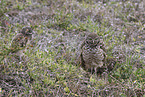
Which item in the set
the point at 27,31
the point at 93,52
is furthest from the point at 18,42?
the point at 93,52

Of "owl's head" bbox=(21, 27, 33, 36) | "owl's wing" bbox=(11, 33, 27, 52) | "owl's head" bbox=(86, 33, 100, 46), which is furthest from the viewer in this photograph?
"owl's head" bbox=(21, 27, 33, 36)

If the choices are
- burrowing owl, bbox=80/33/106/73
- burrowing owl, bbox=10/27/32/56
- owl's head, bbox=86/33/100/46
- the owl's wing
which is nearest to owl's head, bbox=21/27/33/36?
burrowing owl, bbox=10/27/32/56

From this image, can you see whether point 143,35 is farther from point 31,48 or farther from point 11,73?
point 11,73

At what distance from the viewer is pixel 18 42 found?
4082 mm

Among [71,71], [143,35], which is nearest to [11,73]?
[71,71]

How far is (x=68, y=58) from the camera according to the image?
3844mm

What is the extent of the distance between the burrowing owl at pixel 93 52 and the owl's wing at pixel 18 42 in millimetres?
1679

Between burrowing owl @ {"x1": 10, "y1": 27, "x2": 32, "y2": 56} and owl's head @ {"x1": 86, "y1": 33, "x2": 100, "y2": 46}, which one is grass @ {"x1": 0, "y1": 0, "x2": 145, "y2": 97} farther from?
owl's head @ {"x1": 86, "y1": 33, "x2": 100, "y2": 46}

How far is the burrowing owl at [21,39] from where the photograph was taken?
4016 mm

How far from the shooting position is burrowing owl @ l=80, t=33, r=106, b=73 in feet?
10.6

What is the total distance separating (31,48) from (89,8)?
7.70ft

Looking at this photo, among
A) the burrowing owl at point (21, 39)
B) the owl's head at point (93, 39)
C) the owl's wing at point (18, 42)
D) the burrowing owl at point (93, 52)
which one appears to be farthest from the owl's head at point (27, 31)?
the owl's head at point (93, 39)

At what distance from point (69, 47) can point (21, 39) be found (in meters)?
1.31

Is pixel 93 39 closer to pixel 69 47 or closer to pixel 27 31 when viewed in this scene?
pixel 69 47
